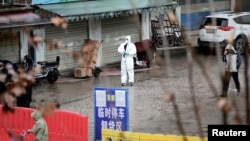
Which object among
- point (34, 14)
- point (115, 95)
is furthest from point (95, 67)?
point (115, 95)

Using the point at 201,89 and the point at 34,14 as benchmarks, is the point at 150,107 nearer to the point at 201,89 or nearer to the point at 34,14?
the point at 201,89

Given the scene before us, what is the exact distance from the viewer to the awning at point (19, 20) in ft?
57.3

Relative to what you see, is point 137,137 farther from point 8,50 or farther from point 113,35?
point 113,35

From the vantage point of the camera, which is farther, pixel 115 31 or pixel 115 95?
pixel 115 31

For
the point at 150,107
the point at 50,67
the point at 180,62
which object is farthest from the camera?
the point at 180,62

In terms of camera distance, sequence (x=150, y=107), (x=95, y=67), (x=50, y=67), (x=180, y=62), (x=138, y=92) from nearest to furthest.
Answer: (x=150, y=107), (x=138, y=92), (x=50, y=67), (x=95, y=67), (x=180, y=62)

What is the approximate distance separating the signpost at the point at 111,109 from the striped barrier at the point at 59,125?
2.54ft

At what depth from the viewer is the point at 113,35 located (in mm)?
23078

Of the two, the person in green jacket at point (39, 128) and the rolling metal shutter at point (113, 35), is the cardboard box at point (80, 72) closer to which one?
the rolling metal shutter at point (113, 35)

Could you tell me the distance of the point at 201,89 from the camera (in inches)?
696

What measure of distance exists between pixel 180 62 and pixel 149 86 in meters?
4.91

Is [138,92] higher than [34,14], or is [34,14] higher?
[34,14]

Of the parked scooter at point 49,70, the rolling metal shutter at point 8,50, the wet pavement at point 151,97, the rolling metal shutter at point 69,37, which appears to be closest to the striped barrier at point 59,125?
the wet pavement at point 151,97

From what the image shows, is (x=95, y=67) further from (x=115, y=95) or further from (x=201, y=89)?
(x=115, y=95)
